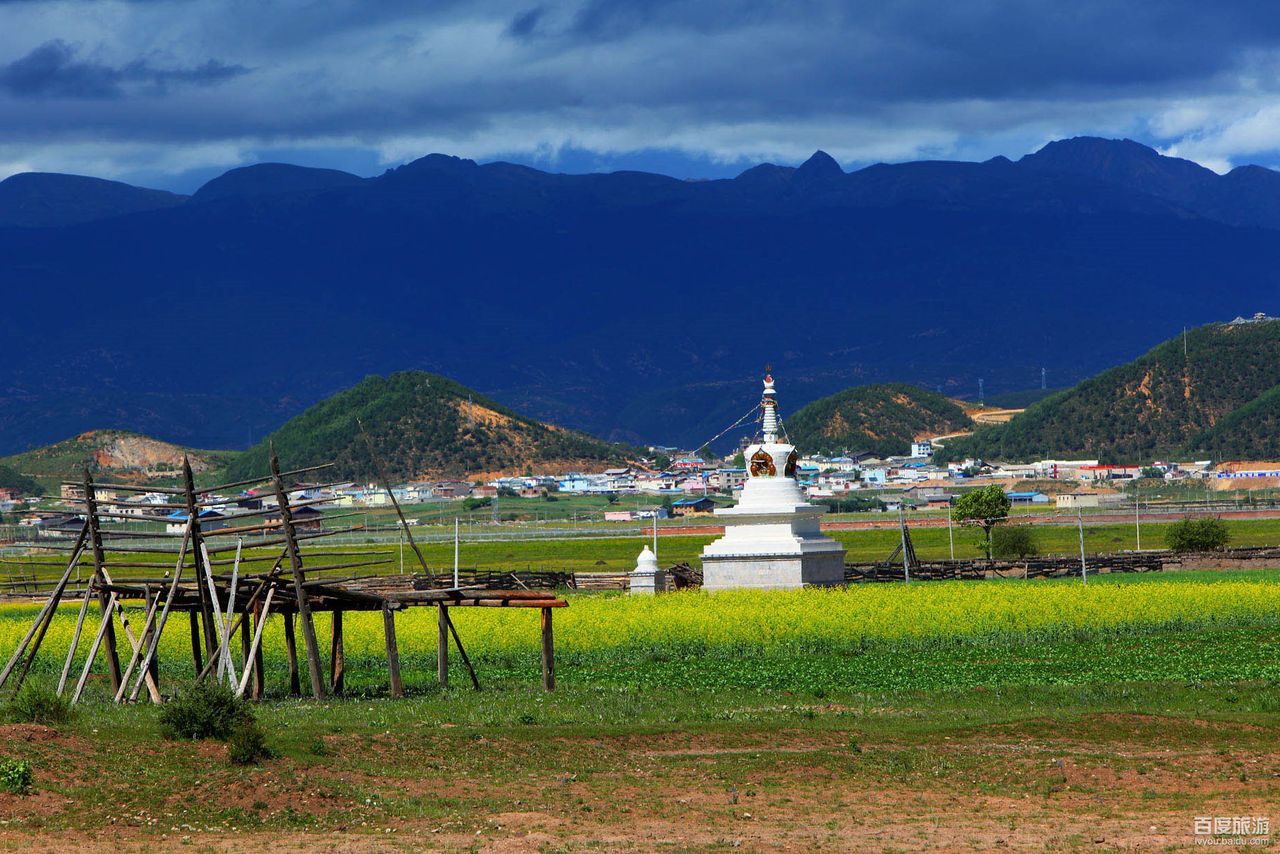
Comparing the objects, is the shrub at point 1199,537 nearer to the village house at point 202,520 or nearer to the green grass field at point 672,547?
the green grass field at point 672,547

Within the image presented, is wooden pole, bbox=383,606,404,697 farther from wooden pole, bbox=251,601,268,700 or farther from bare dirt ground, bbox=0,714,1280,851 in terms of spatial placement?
bare dirt ground, bbox=0,714,1280,851

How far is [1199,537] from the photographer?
80.0m

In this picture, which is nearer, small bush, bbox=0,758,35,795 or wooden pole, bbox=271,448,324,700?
small bush, bbox=0,758,35,795

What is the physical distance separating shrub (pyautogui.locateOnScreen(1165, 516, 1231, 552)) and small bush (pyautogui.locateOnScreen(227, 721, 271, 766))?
60.2 m

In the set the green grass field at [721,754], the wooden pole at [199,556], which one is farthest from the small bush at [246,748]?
the wooden pole at [199,556]

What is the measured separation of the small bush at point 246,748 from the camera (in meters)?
25.0

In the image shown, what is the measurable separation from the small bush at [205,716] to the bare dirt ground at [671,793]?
1.84 ft

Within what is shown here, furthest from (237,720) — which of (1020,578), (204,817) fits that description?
(1020,578)

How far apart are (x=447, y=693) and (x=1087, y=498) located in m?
134

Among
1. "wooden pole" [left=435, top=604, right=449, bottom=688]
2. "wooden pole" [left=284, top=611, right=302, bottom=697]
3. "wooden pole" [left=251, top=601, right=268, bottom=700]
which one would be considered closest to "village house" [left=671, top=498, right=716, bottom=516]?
"wooden pole" [left=435, top=604, right=449, bottom=688]

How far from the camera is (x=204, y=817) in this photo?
23125 mm

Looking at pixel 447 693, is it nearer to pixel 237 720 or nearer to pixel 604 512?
pixel 237 720

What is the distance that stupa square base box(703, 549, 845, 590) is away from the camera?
57.5m

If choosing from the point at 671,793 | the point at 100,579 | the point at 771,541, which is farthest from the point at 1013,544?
the point at 671,793
